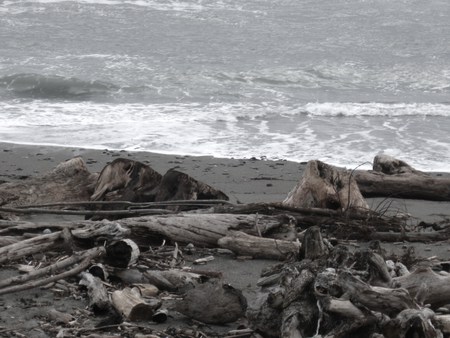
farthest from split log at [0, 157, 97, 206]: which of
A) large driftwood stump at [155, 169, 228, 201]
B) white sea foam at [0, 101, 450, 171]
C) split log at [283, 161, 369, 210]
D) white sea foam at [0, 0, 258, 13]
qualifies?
white sea foam at [0, 0, 258, 13]

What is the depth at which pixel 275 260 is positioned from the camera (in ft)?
16.4

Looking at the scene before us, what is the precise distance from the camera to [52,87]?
51.2 ft

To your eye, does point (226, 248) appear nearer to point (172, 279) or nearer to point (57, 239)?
point (172, 279)

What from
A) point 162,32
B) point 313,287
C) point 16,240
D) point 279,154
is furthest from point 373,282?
point 162,32

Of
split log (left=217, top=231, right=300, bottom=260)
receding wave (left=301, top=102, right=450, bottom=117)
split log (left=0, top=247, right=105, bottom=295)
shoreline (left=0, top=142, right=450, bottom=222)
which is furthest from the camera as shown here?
receding wave (left=301, top=102, right=450, bottom=117)

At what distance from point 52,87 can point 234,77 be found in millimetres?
3646

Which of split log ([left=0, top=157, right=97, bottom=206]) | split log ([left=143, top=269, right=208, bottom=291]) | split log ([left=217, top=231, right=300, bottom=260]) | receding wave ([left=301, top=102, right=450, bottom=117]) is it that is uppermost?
split log ([left=143, top=269, right=208, bottom=291])

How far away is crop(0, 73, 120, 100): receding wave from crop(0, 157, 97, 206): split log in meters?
8.32

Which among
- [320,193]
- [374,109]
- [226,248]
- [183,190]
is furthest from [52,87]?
[226,248]

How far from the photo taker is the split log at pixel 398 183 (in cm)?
725

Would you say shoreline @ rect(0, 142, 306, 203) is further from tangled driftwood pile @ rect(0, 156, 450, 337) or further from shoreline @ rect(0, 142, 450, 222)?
tangled driftwood pile @ rect(0, 156, 450, 337)

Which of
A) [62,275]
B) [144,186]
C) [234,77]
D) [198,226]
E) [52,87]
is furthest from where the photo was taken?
[234,77]

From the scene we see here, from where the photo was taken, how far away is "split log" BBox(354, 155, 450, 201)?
286 inches

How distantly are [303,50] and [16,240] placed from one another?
624 inches
